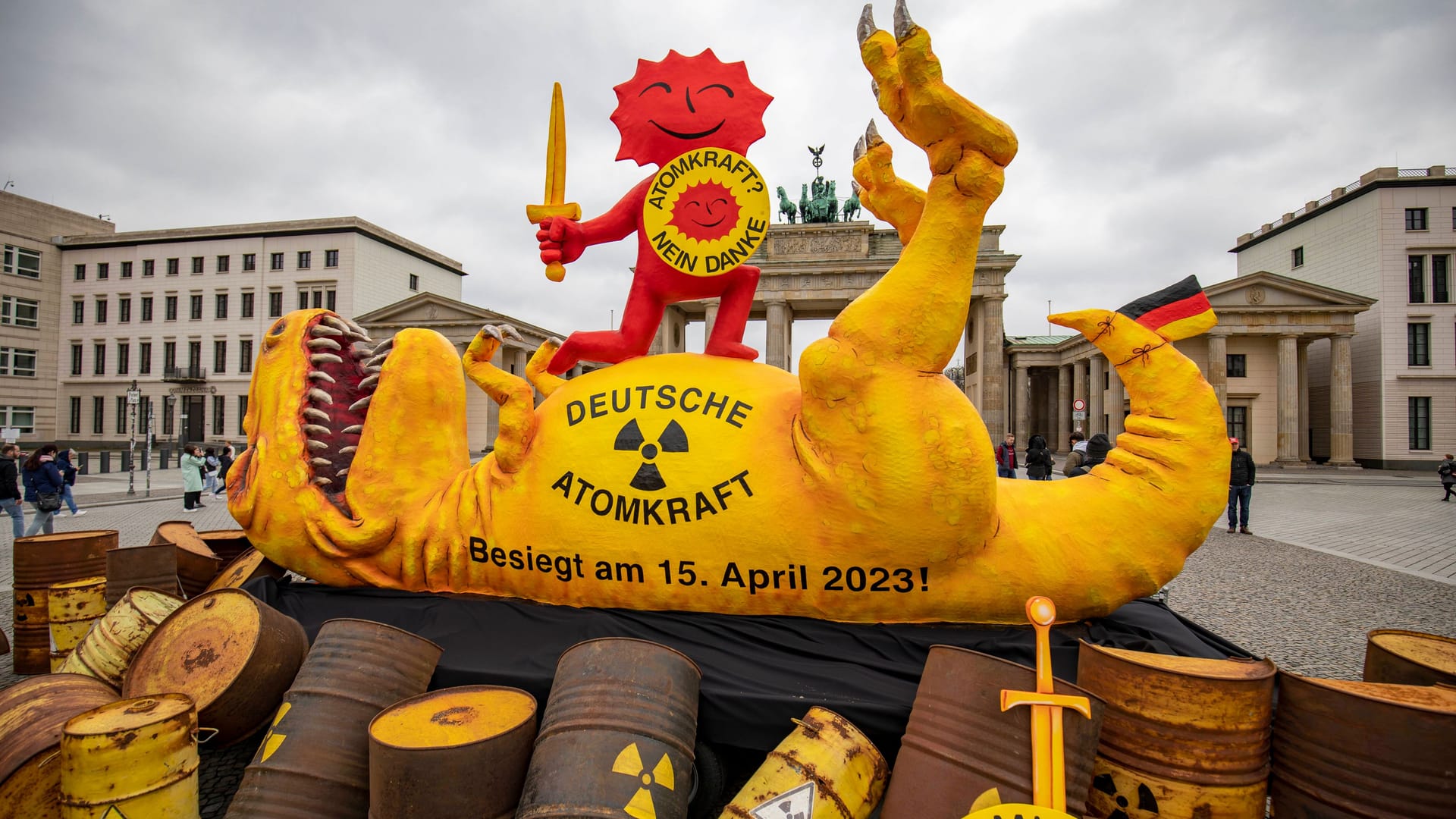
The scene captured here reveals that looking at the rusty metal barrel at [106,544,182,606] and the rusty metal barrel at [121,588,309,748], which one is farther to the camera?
the rusty metal barrel at [106,544,182,606]

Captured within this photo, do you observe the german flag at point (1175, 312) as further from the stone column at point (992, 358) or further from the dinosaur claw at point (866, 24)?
the stone column at point (992, 358)

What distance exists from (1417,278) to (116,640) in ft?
126

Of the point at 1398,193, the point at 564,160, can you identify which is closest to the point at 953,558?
the point at 564,160

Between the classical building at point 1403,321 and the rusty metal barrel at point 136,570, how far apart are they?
32000 millimetres

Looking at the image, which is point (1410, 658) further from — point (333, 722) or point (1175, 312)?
point (333, 722)

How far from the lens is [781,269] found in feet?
91.9

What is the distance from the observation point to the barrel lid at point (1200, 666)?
184 centimetres

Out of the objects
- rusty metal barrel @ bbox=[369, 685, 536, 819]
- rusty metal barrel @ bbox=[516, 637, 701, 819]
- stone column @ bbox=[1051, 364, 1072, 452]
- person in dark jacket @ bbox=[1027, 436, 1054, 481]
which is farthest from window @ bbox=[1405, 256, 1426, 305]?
rusty metal barrel @ bbox=[369, 685, 536, 819]

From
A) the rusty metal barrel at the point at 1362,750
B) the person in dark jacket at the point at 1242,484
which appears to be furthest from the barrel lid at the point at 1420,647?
the person in dark jacket at the point at 1242,484

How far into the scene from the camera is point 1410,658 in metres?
2.12

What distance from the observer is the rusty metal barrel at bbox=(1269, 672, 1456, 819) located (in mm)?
1654

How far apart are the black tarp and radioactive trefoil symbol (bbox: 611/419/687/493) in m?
0.55

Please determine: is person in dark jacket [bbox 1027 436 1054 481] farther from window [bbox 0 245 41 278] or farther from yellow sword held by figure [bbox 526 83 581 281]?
window [bbox 0 245 41 278]

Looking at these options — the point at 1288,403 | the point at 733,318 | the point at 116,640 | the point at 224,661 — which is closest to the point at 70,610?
the point at 116,640
